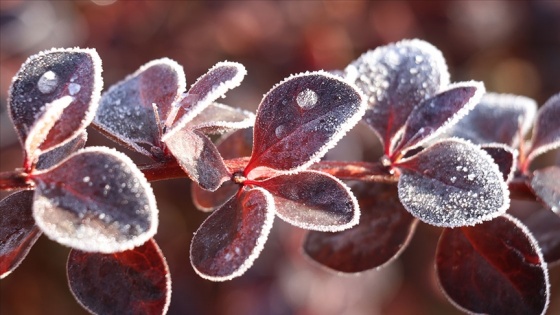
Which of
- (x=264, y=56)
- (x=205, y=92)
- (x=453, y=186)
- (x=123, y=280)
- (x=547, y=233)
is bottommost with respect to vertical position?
(x=264, y=56)

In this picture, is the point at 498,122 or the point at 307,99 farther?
the point at 498,122

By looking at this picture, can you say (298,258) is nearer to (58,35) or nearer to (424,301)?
(424,301)

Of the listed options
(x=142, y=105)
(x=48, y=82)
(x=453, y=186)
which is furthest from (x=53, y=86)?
(x=453, y=186)

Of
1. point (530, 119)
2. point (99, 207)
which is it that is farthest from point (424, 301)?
point (99, 207)

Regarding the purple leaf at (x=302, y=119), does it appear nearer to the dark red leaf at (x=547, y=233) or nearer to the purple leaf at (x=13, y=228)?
the purple leaf at (x=13, y=228)

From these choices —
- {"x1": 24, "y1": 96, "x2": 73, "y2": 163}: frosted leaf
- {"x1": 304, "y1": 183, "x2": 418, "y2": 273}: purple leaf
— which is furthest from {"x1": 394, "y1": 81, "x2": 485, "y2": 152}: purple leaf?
{"x1": 24, "y1": 96, "x2": 73, "y2": 163}: frosted leaf

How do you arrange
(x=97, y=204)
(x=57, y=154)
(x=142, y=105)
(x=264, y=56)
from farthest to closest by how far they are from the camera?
(x=264, y=56) < (x=142, y=105) < (x=57, y=154) < (x=97, y=204)

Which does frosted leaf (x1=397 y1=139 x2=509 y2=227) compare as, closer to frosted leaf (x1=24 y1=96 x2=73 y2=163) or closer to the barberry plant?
the barberry plant

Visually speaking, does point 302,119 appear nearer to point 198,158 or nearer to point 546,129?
point 198,158
